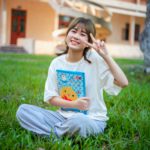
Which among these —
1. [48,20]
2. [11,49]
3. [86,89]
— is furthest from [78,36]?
[48,20]

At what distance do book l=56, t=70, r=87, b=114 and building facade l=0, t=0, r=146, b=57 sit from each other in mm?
16249

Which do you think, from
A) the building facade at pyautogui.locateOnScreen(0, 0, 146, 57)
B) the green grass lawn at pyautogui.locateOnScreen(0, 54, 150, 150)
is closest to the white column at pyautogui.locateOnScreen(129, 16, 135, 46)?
the building facade at pyautogui.locateOnScreen(0, 0, 146, 57)

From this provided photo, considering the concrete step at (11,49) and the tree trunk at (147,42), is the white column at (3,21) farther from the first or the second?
the tree trunk at (147,42)

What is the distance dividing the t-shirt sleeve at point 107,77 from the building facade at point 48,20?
53.5ft

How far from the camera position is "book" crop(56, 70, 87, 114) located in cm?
315

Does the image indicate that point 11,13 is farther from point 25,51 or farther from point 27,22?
point 25,51

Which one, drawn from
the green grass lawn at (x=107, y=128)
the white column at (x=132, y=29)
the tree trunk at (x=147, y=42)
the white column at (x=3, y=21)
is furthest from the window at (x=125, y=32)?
the green grass lawn at (x=107, y=128)

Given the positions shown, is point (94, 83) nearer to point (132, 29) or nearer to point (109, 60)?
point (109, 60)

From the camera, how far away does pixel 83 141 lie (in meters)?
3.04

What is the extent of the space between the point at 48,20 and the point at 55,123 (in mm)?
20902

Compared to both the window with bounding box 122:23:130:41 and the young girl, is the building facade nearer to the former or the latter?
the window with bounding box 122:23:130:41

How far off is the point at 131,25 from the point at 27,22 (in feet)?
25.4

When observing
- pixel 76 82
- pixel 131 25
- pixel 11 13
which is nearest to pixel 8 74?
pixel 76 82

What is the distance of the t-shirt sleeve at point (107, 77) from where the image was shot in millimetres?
3102
